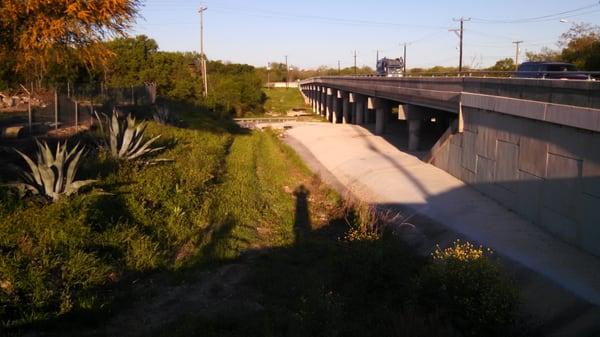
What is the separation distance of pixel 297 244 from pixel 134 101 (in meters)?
22.1

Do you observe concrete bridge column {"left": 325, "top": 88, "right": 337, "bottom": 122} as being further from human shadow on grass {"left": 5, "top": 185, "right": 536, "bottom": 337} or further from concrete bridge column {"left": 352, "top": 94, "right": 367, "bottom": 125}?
human shadow on grass {"left": 5, "top": 185, "right": 536, "bottom": 337}

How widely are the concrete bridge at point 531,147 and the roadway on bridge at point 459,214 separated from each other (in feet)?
1.40

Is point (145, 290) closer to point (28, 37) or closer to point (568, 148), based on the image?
point (28, 37)

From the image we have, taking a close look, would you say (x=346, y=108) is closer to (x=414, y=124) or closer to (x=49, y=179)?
(x=414, y=124)

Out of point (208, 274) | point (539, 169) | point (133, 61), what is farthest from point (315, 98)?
point (208, 274)

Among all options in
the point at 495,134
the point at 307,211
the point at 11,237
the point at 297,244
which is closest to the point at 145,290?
the point at 11,237

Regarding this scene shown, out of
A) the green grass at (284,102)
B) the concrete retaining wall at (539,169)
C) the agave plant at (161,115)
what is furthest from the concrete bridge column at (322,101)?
the concrete retaining wall at (539,169)

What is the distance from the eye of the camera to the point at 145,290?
30.5ft

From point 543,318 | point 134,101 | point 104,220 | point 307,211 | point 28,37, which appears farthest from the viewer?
point 134,101

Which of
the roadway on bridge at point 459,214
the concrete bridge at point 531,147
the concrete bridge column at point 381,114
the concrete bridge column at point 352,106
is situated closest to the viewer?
the roadway on bridge at point 459,214

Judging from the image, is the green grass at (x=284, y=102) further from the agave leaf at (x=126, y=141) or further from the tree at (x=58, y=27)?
the tree at (x=58, y=27)

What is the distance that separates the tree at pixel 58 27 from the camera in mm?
11781

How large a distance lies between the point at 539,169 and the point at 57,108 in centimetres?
1481

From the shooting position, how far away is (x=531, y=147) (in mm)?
14898
